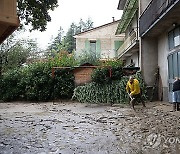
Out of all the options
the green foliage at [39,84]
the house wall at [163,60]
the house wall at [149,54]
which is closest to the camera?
the house wall at [163,60]

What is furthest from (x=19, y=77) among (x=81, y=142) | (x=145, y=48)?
(x=81, y=142)

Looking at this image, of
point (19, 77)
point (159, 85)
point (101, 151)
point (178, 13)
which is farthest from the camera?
point (19, 77)

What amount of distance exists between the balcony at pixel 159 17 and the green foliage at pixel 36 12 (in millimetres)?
5058

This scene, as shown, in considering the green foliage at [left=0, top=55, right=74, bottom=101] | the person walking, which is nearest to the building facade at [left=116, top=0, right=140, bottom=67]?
the green foliage at [left=0, top=55, right=74, bottom=101]

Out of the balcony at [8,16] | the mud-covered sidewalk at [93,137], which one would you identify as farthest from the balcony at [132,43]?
the balcony at [8,16]

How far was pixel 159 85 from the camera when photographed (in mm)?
17656

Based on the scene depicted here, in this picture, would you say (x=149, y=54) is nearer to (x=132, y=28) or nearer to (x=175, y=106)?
(x=175, y=106)

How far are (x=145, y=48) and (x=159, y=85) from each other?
274cm

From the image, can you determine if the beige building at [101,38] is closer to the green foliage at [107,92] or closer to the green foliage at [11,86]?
the green foliage at [11,86]

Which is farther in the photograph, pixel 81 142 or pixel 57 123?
pixel 57 123

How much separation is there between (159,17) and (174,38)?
1995mm

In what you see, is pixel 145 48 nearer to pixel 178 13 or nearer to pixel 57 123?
pixel 178 13

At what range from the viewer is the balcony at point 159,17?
1190 centimetres

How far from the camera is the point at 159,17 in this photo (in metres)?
13.4
